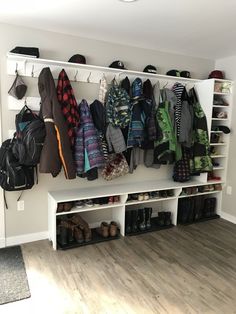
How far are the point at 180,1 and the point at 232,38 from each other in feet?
3.55

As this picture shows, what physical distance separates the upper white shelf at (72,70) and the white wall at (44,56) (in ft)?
0.28

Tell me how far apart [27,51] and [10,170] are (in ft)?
3.72

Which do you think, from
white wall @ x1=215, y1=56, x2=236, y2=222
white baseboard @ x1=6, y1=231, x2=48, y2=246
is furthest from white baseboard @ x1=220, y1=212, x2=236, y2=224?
white baseboard @ x1=6, y1=231, x2=48, y2=246

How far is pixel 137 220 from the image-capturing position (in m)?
3.15

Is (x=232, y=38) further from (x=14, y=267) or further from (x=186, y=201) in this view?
(x=14, y=267)

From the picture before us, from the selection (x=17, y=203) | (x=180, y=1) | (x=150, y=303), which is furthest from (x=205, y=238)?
(x=180, y=1)

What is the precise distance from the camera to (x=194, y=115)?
3375 millimetres

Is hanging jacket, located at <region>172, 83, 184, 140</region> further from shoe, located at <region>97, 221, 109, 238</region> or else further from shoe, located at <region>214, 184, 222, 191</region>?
shoe, located at <region>97, 221, 109, 238</region>

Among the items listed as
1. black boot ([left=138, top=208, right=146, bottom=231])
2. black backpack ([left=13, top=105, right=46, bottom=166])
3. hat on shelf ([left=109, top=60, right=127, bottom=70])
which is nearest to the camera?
black backpack ([left=13, top=105, right=46, bottom=166])

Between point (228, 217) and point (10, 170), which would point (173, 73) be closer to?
point (228, 217)

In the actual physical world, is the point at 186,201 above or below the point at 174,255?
above

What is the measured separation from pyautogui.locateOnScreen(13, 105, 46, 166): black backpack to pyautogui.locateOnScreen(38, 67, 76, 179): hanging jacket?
2.0 inches

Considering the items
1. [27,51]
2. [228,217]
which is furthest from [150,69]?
[228,217]

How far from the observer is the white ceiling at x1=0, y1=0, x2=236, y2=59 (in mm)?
2043
